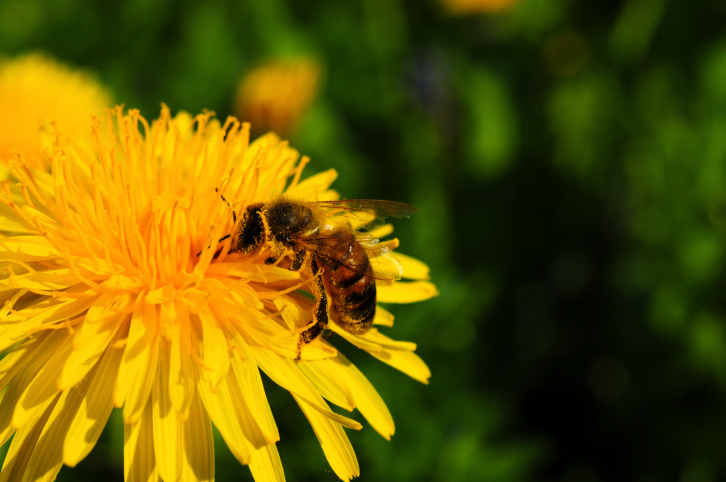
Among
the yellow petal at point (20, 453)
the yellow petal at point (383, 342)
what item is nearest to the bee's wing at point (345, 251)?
the yellow petal at point (383, 342)

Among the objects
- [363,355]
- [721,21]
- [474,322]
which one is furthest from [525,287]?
[721,21]

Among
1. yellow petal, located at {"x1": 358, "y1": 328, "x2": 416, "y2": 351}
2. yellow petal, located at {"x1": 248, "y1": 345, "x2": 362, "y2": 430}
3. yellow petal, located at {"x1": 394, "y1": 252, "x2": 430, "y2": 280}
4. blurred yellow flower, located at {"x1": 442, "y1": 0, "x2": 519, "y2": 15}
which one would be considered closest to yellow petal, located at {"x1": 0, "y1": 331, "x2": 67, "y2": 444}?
yellow petal, located at {"x1": 248, "y1": 345, "x2": 362, "y2": 430}

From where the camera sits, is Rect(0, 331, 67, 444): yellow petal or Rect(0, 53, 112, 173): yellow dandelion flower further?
Rect(0, 53, 112, 173): yellow dandelion flower

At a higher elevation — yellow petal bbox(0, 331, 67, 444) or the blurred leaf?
the blurred leaf

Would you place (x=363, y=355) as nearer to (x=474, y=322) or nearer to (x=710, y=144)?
(x=474, y=322)

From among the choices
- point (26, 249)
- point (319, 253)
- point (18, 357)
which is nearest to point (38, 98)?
point (26, 249)

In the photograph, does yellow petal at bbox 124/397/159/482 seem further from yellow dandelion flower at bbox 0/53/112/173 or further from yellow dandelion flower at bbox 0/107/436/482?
yellow dandelion flower at bbox 0/53/112/173

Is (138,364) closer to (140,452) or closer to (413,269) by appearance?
(140,452)
